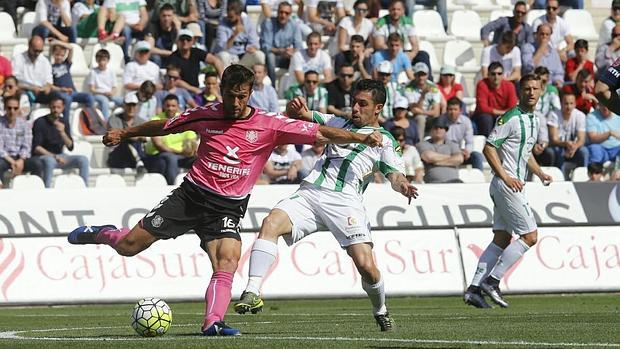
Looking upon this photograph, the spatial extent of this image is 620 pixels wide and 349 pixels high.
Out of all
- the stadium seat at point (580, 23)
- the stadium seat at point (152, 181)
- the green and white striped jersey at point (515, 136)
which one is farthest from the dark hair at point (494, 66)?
the green and white striped jersey at point (515, 136)

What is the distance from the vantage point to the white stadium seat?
27.4 meters

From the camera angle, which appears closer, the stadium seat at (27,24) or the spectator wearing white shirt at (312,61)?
the spectator wearing white shirt at (312,61)

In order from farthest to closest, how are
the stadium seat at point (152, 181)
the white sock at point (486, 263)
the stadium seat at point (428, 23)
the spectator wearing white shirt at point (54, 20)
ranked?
the stadium seat at point (428, 23) → the spectator wearing white shirt at point (54, 20) → the stadium seat at point (152, 181) → the white sock at point (486, 263)

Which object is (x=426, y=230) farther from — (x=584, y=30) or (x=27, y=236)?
(x=584, y=30)

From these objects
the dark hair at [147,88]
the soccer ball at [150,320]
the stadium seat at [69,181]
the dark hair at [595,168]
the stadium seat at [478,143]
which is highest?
the soccer ball at [150,320]

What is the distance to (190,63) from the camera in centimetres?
2383

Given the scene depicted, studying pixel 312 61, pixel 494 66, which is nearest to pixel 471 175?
pixel 494 66

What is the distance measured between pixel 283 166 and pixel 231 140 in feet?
35.6

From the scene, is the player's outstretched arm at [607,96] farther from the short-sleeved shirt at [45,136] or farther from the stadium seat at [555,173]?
the short-sleeved shirt at [45,136]

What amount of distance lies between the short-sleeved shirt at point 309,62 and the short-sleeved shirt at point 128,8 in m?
3.32

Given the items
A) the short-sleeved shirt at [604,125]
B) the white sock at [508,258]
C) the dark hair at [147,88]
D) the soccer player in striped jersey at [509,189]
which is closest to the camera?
the soccer player in striped jersey at [509,189]

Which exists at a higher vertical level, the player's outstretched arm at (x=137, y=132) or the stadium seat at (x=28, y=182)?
the player's outstretched arm at (x=137, y=132)

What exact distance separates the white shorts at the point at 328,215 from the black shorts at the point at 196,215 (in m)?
1.06

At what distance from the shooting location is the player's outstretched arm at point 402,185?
1127cm
